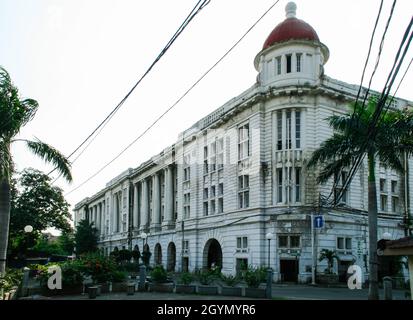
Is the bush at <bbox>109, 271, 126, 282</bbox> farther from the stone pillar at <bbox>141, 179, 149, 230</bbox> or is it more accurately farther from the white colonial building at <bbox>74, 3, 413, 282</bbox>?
the stone pillar at <bbox>141, 179, 149, 230</bbox>

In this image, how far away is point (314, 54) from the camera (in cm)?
3653

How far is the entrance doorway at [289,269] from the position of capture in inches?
1337

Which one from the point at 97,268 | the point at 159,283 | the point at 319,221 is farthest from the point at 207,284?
the point at 319,221

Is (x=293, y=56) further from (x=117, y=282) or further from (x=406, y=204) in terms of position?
(x=117, y=282)

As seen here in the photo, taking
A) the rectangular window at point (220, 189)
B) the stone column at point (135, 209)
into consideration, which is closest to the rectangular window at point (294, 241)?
the rectangular window at point (220, 189)

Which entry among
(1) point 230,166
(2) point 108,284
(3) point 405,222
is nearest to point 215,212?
(1) point 230,166

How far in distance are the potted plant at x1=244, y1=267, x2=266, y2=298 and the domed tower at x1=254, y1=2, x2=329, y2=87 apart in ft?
57.5

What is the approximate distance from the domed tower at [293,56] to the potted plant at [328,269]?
1269 cm

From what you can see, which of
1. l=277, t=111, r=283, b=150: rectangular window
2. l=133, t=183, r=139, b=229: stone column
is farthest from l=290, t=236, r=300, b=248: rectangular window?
l=133, t=183, r=139, b=229: stone column

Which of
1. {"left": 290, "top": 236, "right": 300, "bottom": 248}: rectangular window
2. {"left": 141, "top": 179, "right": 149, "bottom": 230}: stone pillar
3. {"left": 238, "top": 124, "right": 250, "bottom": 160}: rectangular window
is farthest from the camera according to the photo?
{"left": 141, "top": 179, "right": 149, "bottom": 230}: stone pillar

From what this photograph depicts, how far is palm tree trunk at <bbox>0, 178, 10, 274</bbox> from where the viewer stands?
18.4m

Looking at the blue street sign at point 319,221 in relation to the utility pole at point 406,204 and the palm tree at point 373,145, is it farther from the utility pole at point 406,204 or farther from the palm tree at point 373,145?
the utility pole at point 406,204

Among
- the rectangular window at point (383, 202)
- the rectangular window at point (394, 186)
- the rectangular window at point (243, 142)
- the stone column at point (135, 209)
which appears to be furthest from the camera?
the stone column at point (135, 209)
